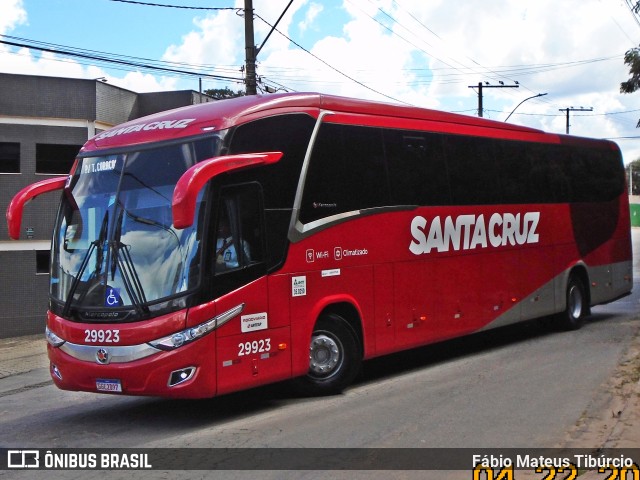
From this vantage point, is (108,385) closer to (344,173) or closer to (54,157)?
(344,173)

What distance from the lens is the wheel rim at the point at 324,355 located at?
966 centimetres

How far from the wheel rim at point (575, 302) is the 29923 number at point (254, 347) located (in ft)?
28.2

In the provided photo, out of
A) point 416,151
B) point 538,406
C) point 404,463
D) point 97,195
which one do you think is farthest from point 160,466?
point 416,151

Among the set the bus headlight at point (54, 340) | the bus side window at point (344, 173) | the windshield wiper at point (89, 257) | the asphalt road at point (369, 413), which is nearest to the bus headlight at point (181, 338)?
the asphalt road at point (369, 413)

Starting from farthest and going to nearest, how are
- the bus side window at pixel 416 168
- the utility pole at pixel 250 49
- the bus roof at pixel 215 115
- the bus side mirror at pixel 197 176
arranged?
the utility pole at pixel 250 49 < the bus side window at pixel 416 168 < the bus roof at pixel 215 115 < the bus side mirror at pixel 197 176

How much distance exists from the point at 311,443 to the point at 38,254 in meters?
A: 20.6

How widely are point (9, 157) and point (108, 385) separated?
63.2 feet

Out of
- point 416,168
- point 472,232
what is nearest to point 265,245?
point 416,168

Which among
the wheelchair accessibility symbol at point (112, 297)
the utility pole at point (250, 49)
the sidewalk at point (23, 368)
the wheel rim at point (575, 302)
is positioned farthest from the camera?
the utility pole at point (250, 49)

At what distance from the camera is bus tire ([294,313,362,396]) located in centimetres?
964

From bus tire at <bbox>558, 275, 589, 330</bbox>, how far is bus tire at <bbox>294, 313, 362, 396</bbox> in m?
6.79

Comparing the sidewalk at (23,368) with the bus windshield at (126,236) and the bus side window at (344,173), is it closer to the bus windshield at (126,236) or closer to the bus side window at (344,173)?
the bus windshield at (126,236)

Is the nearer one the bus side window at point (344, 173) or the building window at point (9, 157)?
the bus side window at point (344, 173)
